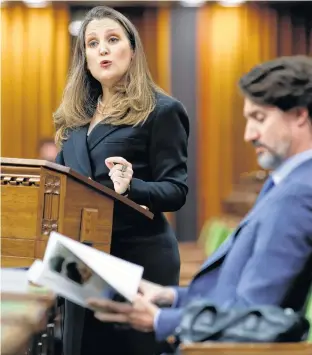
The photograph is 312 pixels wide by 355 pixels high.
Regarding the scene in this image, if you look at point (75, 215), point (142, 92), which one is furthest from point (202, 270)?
point (142, 92)

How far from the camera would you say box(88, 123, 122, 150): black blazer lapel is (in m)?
2.32

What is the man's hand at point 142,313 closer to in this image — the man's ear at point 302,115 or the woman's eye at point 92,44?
the man's ear at point 302,115

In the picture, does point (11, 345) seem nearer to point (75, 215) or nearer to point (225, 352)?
point (225, 352)

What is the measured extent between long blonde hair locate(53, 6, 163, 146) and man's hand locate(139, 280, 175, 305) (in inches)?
27.7

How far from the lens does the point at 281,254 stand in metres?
1.47

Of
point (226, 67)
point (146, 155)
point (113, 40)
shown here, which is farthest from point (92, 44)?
point (226, 67)

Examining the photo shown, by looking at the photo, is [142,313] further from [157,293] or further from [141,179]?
[141,179]

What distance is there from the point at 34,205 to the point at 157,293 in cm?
47

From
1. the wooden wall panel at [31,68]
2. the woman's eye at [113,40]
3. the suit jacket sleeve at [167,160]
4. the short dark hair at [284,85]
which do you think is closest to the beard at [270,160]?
the short dark hair at [284,85]

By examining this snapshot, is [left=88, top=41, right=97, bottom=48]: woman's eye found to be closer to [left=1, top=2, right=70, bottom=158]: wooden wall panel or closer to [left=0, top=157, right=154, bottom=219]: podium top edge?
[left=0, top=157, right=154, bottom=219]: podium top edge

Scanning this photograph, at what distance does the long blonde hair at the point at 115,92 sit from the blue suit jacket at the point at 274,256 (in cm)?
84

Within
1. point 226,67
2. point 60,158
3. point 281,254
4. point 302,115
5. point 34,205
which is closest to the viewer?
point 281,254

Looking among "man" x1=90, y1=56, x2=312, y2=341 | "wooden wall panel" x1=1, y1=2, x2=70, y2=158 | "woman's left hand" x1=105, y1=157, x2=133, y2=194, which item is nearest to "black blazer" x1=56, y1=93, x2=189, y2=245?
"woman's left hand" x1=105, y1=157, x2=133, y2=194

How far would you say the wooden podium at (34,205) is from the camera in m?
2.00
